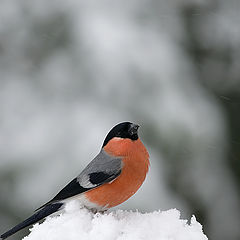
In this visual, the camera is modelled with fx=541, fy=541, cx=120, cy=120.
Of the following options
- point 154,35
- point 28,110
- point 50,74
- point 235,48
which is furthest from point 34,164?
point 235,48

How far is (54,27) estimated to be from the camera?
4000mm

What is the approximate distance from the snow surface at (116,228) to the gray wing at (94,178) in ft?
0.91

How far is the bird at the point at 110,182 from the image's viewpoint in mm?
2170

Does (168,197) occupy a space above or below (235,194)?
above

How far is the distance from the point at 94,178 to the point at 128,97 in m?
1.49

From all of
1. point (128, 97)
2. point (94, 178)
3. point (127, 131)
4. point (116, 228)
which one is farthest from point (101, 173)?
point (128, 97)

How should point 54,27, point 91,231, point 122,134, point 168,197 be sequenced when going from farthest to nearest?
point 54,27, point 168,197, point 122,134, point 91,231

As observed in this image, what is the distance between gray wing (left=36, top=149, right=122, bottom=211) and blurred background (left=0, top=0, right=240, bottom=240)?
3.93ft

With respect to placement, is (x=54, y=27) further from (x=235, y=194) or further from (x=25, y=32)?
(x=235, y=194)

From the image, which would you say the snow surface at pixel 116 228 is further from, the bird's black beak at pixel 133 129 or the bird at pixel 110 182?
the bird's black beak at pixel 133 129

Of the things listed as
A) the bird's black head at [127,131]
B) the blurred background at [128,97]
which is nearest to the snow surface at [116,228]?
the bird's black head at [127,131]

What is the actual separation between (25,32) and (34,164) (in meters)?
1.07

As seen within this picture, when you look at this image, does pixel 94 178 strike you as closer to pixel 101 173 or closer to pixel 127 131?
pixel 101 173

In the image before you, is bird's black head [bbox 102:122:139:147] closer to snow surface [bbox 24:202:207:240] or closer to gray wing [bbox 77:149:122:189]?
gray wing [bbox 77:149:122:189]
